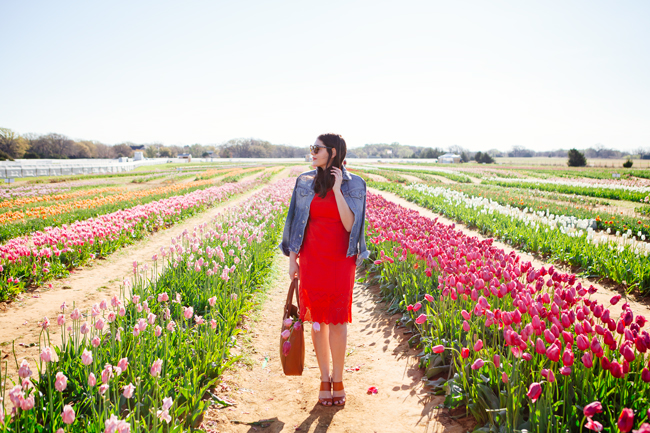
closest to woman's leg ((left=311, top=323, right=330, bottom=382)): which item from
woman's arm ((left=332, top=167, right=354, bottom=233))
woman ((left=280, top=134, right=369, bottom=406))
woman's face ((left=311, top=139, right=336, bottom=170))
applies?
woman ((left=280, top=134, right=369, bottom=406))

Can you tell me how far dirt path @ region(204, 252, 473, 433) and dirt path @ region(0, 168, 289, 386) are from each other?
2133 mm

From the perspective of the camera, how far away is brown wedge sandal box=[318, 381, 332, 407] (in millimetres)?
3285

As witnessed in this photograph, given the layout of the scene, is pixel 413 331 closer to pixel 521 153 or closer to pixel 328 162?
pixel 328 162

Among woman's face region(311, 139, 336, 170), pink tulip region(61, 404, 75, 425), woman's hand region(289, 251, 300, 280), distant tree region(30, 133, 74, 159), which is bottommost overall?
pink tulip region(61, 404, 75, 425)

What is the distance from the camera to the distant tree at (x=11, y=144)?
6500 centimetres

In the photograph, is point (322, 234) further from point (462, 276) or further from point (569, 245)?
point (569, 245)

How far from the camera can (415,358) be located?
4.18m

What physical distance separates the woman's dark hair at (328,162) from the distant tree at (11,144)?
81.2 meters

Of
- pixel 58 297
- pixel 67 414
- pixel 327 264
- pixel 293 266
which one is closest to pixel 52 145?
pixel 58 297

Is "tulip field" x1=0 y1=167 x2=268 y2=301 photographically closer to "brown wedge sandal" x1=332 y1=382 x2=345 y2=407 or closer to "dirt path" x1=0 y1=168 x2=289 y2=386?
"dirt path" x1=0 y1=168 x2=289 y2=386

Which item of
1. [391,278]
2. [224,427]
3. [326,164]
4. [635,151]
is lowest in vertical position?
[224,427]

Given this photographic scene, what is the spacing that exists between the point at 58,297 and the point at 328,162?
537cm

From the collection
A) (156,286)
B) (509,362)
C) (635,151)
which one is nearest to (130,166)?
(156,286)

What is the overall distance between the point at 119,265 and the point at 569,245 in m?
9.33
